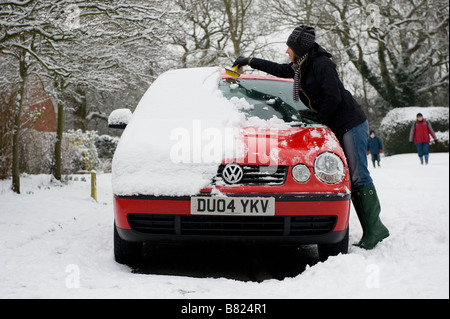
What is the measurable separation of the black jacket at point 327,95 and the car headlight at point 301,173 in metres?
0.74

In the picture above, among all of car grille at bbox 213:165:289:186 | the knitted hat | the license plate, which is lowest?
the license plate

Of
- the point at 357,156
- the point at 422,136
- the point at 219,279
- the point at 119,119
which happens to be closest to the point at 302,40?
the point at 357,156

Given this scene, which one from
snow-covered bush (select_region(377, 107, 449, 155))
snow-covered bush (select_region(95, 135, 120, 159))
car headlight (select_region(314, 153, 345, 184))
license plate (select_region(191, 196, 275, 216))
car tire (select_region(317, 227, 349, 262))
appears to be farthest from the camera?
snow-covered bush (select_region(95, 135, 120, 159))

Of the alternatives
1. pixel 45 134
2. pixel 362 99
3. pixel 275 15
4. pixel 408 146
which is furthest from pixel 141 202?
pixel 362 99

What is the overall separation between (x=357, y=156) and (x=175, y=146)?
148 cm

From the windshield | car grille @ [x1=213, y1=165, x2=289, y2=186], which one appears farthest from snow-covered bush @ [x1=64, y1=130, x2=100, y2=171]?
car grille @ [x1=213, y1=165, x2=289, y2=186]

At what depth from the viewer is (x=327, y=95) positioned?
358 cm

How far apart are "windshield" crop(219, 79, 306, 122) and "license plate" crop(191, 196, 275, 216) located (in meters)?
0.97

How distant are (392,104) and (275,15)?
9595mm

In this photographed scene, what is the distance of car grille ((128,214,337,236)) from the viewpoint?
9.70ft

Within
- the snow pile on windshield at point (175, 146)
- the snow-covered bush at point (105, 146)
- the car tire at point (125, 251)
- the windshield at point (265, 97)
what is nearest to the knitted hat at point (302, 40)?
the windshield at point (265, 97)

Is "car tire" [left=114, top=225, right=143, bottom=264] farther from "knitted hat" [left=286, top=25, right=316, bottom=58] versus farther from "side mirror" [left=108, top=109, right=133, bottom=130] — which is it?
"knitted hat" [left=286, top=25, right=316, bottom=58]

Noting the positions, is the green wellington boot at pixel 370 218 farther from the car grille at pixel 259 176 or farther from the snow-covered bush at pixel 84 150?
the snow-covered bush at pixel 84 150

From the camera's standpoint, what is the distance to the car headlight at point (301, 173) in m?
3.00
